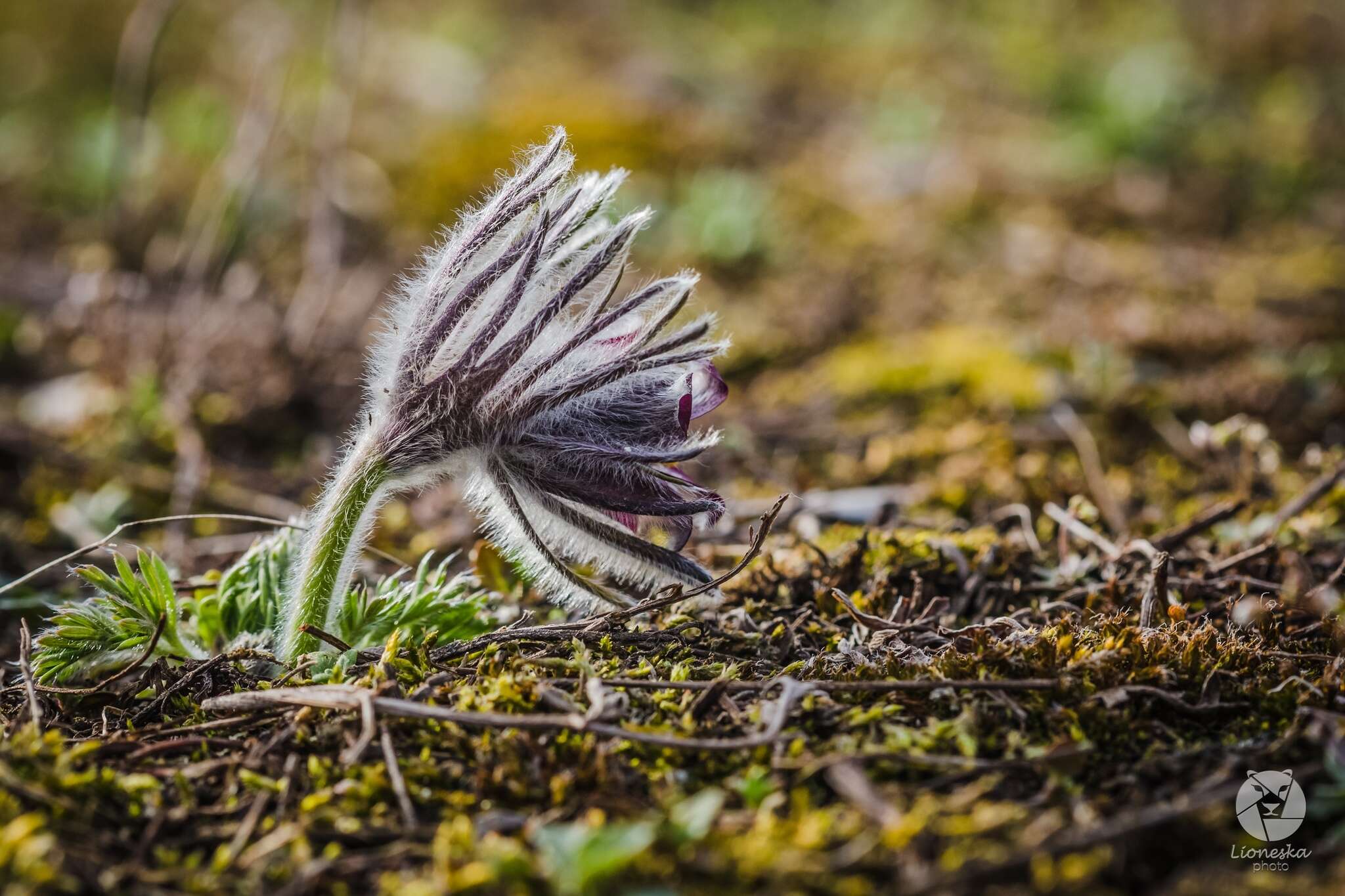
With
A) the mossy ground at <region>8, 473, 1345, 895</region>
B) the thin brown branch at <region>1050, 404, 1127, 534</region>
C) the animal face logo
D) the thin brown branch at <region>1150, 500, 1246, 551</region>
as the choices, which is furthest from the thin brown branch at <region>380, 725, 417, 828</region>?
the thin brown branch at <region>1050, 404, 1127, 534</region>

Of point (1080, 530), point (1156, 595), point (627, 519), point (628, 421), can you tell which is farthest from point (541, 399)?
point (1080, 530)

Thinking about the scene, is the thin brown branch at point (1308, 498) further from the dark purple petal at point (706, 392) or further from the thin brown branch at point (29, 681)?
the thin brown branch at point (29, 681)

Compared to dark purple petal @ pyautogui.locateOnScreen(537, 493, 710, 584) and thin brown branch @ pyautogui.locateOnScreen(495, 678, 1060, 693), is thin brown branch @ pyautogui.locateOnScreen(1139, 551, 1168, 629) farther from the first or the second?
dark purple petal @ pyautogui.locateOnScreen(537, 493, 710, 584)

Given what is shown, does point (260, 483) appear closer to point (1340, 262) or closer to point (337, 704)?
point (337, 704)

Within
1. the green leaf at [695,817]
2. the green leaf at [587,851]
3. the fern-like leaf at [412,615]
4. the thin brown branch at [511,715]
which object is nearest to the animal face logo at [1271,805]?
the thin brown branch at [511,715]

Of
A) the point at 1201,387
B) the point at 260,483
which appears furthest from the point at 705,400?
the point at 1201,387

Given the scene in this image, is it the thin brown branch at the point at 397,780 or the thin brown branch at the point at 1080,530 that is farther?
the thin brown branch at the point at 1080,530

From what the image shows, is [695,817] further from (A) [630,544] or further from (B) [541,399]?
(B) [541,399]
